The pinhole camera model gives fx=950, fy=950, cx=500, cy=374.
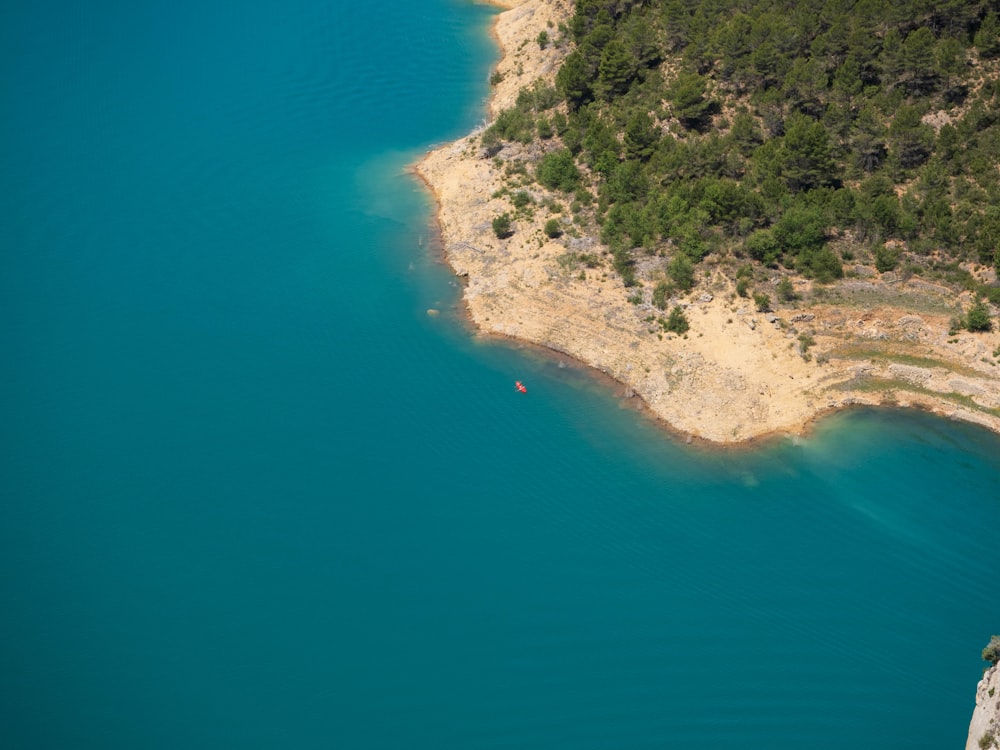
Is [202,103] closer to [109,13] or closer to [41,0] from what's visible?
[109,13]

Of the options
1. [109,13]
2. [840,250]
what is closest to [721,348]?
[840,250]

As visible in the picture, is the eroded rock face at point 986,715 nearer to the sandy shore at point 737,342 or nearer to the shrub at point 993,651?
the shrub at point 993,651

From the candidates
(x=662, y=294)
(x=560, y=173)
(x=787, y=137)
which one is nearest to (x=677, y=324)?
(x=662, y=294)

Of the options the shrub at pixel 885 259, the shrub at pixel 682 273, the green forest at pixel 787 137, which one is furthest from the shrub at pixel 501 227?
the shrub at pixel 885 259

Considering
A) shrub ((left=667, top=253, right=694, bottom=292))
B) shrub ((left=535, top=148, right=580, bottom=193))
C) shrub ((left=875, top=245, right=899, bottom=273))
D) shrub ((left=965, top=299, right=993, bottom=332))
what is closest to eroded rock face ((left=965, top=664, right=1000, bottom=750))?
shrub ((left=965, top=299, right=993, bottom=332))

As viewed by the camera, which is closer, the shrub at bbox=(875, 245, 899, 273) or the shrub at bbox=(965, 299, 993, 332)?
the shrub at bbox=(965, 299, 993, 332)

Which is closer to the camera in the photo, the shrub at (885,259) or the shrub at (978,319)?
the shrub at (978,319)

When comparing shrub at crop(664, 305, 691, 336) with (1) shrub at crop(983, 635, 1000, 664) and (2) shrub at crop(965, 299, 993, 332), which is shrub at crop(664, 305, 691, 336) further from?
(1) shrub at crop(983, 635, 1000, 664)
